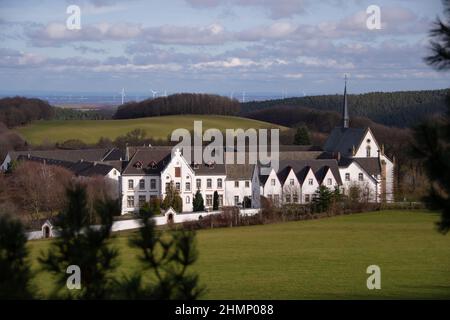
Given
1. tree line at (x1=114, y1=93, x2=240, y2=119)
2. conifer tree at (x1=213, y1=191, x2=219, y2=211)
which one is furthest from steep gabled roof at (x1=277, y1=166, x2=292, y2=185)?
tree line at (x1=114, y1=93, x2=240, y2=119)

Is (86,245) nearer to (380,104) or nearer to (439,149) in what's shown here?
(439,149)

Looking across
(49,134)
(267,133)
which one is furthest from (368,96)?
(49,134)

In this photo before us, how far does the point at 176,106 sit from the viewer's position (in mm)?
A: 132750

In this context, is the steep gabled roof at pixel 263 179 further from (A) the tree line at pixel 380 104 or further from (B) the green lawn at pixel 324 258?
(A) the tree line at pixel 380 104

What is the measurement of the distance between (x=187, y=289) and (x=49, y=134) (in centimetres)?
9901

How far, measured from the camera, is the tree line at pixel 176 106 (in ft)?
431

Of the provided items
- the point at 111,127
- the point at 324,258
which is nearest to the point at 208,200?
the point at 324,258

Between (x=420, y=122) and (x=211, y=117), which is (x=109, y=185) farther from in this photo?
(x=211, y=117)

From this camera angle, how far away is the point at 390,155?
74.9 meters

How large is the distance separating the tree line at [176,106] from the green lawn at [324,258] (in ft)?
274

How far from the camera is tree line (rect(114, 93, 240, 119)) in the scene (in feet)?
431

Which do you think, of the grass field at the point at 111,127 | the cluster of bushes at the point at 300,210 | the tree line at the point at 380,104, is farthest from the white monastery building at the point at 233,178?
the tree line at the point at 380,104

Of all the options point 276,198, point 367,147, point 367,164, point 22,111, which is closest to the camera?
point 276,198

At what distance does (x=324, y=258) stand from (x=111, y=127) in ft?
267
